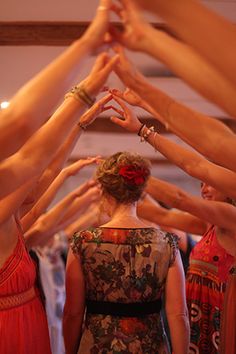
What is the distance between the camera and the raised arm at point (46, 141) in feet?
4.99

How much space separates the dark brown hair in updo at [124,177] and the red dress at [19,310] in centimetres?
40

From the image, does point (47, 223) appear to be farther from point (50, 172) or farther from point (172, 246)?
point (172, 246)

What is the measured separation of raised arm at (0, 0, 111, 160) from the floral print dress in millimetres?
744

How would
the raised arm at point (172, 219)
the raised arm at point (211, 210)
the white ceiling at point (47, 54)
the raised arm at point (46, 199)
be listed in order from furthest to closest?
the white ceiling at point (47, 54), the raised arm at point (172, 219), the raised arm at point (46, 199), the raised arm at point (211, 210)

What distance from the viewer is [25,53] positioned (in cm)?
387

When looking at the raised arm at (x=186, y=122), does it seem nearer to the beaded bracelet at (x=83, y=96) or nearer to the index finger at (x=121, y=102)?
the beaded bracelet at (x=83, y=96)

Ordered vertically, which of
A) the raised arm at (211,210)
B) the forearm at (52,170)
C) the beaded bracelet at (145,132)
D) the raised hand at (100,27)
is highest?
the raised hand at (100,27)

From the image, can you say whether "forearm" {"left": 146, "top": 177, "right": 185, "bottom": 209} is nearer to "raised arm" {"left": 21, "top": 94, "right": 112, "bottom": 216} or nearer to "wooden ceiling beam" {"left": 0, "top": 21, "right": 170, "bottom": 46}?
"raised arm" {"left": 21, "top": 94, "right": 112, "bottom": 216}

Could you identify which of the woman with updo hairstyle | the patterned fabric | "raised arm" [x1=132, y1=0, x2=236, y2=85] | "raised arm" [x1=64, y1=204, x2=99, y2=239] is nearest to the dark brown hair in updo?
the woman with updo hairstyle

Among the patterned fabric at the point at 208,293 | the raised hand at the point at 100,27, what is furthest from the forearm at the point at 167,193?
the raised hand at the point at 100,27

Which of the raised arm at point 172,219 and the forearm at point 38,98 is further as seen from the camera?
the raised arm at point 172,219

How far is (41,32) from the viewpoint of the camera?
3.54 m

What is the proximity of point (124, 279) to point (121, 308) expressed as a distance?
0.37 ft

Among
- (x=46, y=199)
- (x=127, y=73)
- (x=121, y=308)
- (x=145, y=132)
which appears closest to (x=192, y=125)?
(x=127, y=73)
